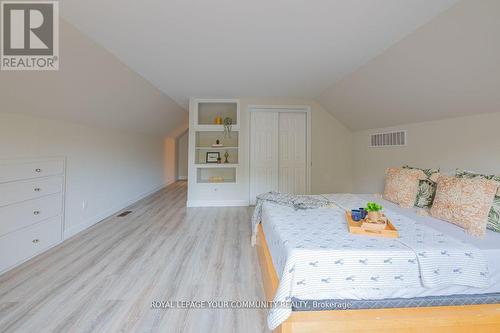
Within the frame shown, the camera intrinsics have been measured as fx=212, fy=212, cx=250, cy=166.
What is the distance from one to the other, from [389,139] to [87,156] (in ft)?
16.0

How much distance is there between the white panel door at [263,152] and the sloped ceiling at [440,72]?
1716 millimetres

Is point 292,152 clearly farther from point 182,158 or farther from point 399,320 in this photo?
point 182,158

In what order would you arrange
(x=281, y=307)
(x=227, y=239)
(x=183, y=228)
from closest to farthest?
(x=281, y=307) → (x=227, y=239) → (x=183, y=228)

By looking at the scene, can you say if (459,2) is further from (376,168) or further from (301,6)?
(376,168)

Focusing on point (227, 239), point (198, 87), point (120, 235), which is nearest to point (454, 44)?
point (227, 239)

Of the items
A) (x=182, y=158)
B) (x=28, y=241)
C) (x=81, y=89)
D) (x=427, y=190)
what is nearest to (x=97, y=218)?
(x=28, y=241)

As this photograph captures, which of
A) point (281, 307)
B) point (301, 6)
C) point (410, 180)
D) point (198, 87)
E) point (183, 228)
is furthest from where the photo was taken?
point (198, 87)

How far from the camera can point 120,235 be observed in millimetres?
2949

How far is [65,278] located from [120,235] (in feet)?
3.31

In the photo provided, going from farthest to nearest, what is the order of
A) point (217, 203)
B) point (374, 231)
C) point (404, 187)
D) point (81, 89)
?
point (217, 203) < point (81, 89) < point (404, 187) < point (374, 231)

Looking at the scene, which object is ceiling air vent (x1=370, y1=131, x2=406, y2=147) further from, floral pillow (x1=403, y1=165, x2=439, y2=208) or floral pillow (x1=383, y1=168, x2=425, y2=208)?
floral pillow (x1=403, y1=165, x2=439, y2=208)

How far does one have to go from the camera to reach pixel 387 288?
4.05ft

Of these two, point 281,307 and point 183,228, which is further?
point 183,228

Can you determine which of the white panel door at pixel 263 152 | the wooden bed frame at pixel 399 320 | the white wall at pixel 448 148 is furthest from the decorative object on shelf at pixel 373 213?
the white panel door at pixel 263 152
